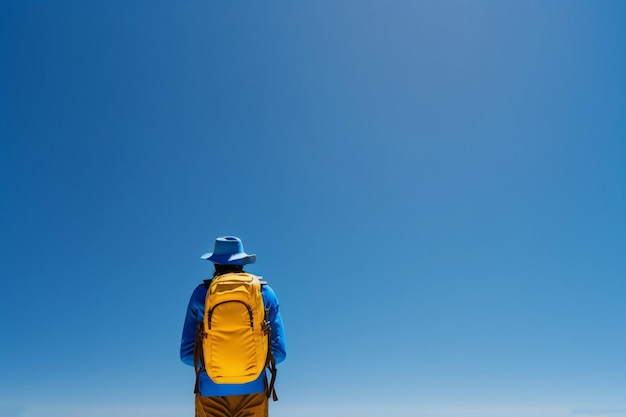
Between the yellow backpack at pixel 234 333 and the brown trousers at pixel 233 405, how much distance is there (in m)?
0.23

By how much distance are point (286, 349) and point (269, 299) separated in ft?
2.75

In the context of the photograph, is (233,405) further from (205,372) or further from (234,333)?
(234,333)

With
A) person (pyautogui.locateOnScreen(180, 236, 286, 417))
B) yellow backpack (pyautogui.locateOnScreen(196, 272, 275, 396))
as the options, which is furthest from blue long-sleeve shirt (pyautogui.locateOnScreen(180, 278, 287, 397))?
yellow backpack (pyautogui.locateOnScreen(196, 272, 275, 396))

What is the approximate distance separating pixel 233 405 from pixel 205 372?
0.64 meters

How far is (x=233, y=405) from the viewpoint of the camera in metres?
7.67

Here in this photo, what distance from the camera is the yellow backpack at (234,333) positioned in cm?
749

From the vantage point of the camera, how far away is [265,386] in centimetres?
771

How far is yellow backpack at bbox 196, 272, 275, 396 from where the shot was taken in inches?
295

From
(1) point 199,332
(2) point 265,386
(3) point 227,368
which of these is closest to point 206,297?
(1) point 199,332

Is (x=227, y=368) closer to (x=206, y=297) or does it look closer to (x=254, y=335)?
(x=254, y=335)

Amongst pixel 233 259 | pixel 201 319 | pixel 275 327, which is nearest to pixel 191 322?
pixel 201 319

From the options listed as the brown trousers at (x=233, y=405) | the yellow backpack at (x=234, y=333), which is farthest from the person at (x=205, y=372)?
the yellow backpack at (x=234, y=333)

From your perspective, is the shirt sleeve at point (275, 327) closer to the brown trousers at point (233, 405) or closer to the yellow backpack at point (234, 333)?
the yellow backpack at point (234, 333)

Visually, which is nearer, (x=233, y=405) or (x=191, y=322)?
(x=233, y=405)
